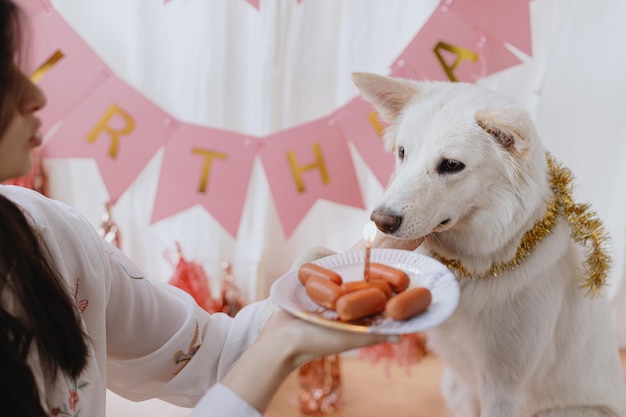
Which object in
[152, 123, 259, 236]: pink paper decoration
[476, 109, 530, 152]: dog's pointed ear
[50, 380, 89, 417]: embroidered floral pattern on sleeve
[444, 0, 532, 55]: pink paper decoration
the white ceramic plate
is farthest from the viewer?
[152, 123, 259, 236]: pink paper decoration

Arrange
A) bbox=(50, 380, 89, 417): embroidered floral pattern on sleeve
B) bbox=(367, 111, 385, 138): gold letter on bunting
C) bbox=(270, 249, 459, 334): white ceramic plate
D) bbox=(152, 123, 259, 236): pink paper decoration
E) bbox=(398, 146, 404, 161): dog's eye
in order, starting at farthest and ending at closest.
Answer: bbox=(152, 123, 259, 236): pink paper decoration
bbox=(367, 111, 385, 138): gold letter on bunting
bbox=(398, 146, 404, 161): dog's eye
bbox=(50, 380, 89, 417): embroidered floral pattern on sleeve
bbox=(270, 249, 459, 334): white ceramic plate

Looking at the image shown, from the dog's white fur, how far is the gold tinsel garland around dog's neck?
1 centimetres

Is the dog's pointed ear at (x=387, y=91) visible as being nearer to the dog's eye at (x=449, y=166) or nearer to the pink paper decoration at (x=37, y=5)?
the dog's eye at (x=449, y=166)

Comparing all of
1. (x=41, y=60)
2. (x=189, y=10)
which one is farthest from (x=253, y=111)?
(x=41, y=60)

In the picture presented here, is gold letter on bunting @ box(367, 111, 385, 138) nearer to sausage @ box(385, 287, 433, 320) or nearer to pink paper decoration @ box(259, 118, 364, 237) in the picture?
pink paper decoration @ box(259, 118, 364, 237)

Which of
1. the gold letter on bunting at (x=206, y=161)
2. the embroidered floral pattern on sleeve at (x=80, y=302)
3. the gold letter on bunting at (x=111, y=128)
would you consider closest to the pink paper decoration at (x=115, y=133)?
the gold letter on bunting at (x=111, y=128)

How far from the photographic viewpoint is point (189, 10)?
5.27 ft

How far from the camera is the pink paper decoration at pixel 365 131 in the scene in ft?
5.19

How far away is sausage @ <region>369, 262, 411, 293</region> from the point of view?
64 cm

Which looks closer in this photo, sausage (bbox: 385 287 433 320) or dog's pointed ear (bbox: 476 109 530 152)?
sausage (bbox: 385 287 433 320)

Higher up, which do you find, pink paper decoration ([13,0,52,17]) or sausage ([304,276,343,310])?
pink paper decoration ([13,0,52,17])

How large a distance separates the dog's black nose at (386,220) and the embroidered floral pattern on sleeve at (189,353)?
1.16ft

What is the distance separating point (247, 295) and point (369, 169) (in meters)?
0.63

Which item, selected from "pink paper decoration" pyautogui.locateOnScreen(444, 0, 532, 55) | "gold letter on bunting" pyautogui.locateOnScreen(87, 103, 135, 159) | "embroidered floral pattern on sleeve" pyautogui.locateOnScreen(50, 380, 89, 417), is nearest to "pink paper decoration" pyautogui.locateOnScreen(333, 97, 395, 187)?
"pink paper decoration" pyautogui.locateOnScreen(444, 0, 532, 55)
